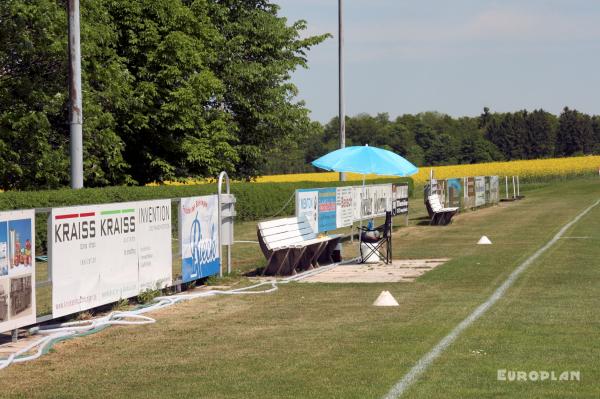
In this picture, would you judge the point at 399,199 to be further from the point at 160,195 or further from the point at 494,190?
the point at 494,190

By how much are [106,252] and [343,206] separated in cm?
1354

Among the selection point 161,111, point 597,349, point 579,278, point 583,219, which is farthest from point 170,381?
point 161,111

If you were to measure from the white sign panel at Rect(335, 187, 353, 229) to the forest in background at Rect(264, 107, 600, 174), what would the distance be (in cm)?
10686

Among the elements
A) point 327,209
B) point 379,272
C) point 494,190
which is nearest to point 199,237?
point 379,272

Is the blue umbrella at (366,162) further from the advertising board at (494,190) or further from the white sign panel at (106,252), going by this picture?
the advertising board at (494,190)

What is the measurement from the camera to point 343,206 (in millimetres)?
25844

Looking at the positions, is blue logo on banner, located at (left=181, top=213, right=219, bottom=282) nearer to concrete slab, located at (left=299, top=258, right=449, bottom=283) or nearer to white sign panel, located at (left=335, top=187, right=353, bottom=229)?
concrete slab, located at (left=299, top=258, right=449, bottom=283)

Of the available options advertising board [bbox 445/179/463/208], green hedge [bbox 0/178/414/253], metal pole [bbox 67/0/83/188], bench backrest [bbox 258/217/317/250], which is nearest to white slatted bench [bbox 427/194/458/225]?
green hedge [bbox 0/178/414/253]

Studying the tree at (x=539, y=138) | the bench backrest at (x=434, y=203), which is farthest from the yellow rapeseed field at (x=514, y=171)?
the tree at (x=539, y=138)

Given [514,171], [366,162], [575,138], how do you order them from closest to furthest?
[366,162] < [514,171] < [575,138]

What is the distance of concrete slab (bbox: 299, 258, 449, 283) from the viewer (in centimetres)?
1677

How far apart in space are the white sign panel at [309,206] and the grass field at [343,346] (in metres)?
5.07

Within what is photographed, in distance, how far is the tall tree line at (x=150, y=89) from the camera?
29.0m

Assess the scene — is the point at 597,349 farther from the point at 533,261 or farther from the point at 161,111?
the point at 161,111
